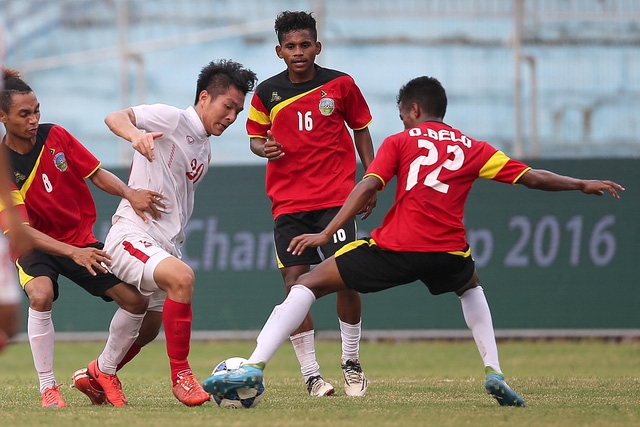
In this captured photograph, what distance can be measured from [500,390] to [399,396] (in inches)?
44.5

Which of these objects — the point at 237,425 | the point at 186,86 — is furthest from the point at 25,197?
the point at 186,86

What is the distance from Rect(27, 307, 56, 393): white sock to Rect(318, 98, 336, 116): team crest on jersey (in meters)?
2.32

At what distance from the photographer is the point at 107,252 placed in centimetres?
718

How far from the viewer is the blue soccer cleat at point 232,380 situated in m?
6.40

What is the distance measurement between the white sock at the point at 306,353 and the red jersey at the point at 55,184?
159 centimetres

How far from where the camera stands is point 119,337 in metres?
7.41

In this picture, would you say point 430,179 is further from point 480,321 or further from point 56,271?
point 56,271

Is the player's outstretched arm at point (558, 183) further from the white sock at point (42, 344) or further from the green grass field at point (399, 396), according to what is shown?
the white sock at point (42, 344)

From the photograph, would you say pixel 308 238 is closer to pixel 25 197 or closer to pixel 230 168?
pixel 25 197

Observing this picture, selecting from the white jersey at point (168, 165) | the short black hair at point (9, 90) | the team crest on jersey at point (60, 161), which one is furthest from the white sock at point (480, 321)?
the short black hair at point (9, 90)

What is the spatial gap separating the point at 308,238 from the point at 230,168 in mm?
7505

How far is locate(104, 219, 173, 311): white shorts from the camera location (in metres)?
6.99

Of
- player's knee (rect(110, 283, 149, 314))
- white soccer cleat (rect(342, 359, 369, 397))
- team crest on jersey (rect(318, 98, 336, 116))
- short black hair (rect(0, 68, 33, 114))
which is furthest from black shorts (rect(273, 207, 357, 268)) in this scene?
short black hair (rect(0, 68, 33, 114))

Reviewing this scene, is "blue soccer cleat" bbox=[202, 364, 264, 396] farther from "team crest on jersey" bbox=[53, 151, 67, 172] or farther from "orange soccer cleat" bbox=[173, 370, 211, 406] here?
"team crest on jersey" bbox=[53, 151, 67, 172]
